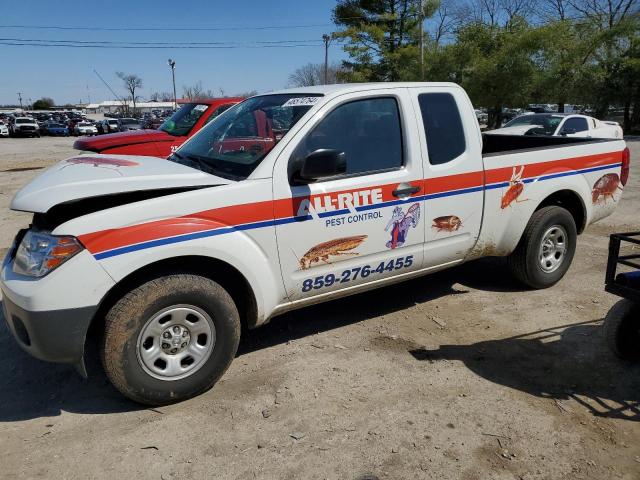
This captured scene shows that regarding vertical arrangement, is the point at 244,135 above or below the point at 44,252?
above

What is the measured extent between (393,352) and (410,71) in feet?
103

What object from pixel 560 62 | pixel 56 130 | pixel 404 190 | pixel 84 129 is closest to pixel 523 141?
pixel 404 190

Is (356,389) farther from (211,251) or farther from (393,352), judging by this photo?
(211,251)

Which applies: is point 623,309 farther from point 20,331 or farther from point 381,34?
point 381,34

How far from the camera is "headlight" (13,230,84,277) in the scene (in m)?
2.79

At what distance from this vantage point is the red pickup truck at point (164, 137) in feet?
24.6

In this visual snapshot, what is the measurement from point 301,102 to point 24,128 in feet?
143

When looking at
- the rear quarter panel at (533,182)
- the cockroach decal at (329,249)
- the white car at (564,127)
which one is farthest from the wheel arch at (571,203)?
the white car at (564,127)

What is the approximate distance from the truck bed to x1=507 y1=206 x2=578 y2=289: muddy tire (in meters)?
0.83

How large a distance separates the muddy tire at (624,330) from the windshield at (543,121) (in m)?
11.7

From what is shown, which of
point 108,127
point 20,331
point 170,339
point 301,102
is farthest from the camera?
point 108,127

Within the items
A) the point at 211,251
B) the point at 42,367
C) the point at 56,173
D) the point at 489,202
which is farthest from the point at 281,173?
the point at 42,367

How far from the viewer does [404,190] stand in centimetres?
381

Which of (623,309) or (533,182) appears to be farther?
(533,182)
